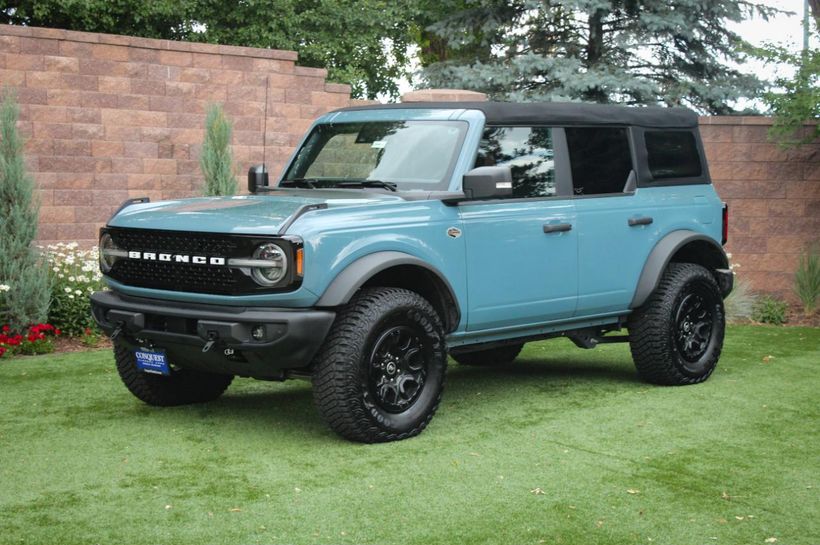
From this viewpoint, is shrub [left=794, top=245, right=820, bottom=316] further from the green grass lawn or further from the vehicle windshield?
the vehicle windshield

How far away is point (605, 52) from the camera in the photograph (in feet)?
59.2

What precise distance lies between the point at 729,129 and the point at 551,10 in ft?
13.3

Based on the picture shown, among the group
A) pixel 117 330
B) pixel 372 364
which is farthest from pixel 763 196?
pixel 117 330

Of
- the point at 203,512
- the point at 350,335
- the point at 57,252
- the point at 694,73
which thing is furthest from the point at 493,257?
the point at 694,73

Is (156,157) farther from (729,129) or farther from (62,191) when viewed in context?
(729,129)

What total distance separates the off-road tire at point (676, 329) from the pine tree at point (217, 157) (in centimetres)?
543

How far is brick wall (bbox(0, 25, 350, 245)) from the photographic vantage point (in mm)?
11945

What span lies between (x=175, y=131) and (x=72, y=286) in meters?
2.58

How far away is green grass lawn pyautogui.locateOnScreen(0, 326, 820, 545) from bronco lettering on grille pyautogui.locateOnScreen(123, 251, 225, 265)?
1.03 meters

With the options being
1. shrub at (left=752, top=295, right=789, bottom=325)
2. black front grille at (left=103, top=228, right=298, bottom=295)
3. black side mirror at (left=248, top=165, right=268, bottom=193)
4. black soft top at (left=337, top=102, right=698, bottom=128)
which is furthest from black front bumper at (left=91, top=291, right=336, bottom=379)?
shrub at (left=752, top=295, right=789, bottom=325)

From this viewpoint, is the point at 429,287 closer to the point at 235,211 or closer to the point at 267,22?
the point at 235,211

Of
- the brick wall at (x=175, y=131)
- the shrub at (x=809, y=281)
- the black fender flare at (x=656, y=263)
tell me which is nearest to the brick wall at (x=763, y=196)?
the brick wall at (x=175, y=131)

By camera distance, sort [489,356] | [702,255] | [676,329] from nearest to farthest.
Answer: [676,329]
[702,255]
[489,356]

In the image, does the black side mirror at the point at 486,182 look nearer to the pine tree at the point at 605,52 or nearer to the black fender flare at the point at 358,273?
the black fender flare at the point at 358,273
